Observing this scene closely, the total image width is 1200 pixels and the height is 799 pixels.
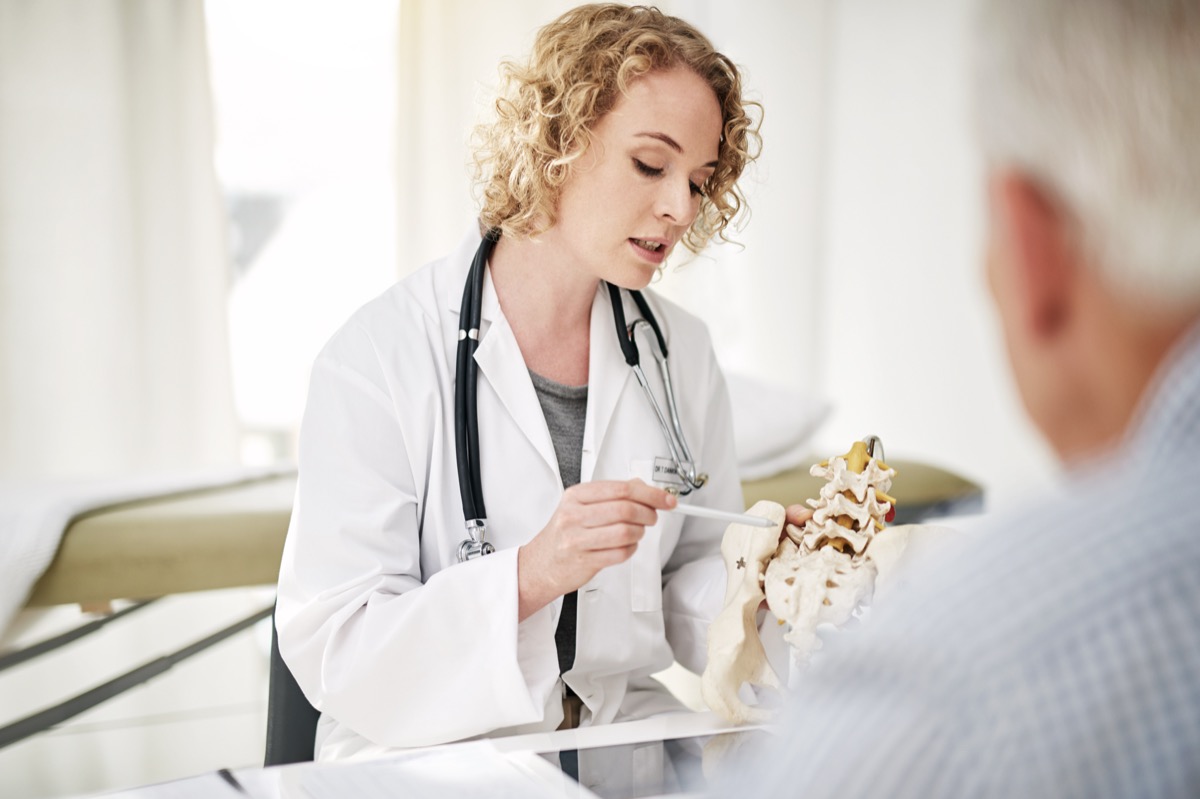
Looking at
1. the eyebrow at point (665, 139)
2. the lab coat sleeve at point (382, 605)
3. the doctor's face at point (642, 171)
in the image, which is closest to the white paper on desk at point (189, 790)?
the lab coat sleeve at point (382, 605)

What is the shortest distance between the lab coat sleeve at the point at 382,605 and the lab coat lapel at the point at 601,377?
0.26m

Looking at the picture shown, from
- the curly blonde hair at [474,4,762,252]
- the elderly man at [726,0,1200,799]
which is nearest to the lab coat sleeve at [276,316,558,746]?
the curly blonde hair at [474,4,762,252]

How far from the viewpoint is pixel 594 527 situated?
3.63ft

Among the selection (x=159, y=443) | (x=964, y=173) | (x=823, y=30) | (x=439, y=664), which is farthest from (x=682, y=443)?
(x=823, y=30)

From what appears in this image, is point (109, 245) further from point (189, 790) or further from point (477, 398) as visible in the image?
point (189, 790)

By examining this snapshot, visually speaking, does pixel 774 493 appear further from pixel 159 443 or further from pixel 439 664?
pixel 159 443

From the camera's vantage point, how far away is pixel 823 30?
385 centimetres

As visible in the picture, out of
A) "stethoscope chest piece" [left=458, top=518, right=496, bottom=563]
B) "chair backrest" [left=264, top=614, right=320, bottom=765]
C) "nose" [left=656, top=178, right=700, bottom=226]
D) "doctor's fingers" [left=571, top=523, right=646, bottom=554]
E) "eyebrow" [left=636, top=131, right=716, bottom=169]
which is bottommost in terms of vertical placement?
"chair backrest" [left=264, top=614, right=320, bottom=765]

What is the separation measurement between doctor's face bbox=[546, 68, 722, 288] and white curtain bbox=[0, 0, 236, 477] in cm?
197

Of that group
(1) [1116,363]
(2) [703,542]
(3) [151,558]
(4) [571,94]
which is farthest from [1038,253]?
(3) [151,558]

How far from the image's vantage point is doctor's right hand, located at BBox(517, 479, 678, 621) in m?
1.10

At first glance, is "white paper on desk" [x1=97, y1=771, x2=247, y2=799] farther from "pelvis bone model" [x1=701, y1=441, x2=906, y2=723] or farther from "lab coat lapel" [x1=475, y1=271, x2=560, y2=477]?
"lab coat lapel" [x1=475, y1=271, x2=560, y2=477]

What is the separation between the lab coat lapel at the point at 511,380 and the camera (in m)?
1.40

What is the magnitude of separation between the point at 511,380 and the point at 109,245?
201cm
